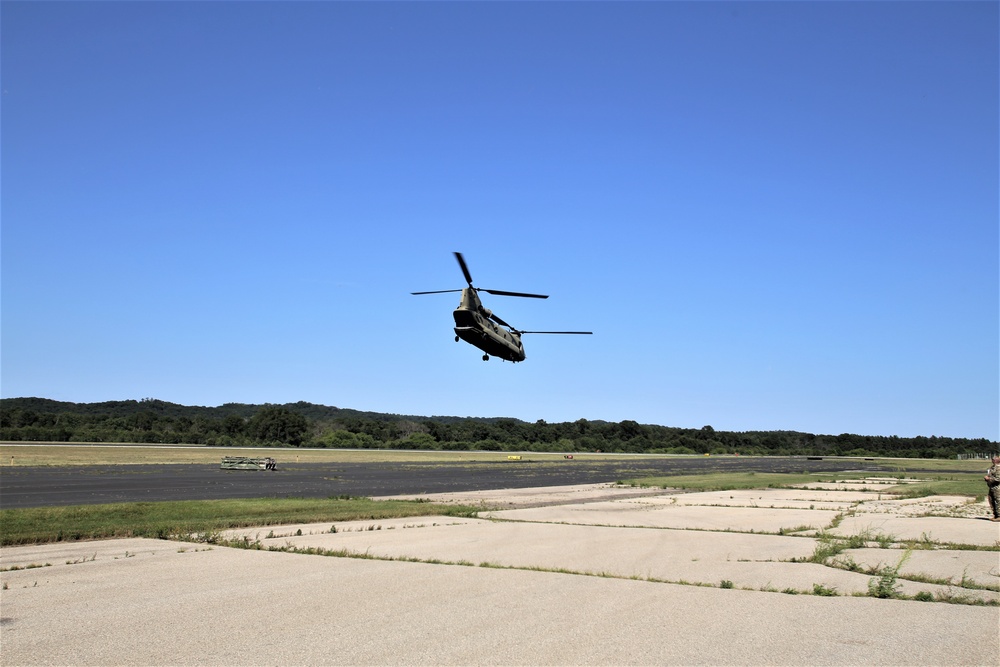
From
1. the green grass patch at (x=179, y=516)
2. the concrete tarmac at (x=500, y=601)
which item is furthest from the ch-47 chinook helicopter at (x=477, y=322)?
the concrete tarmac at (x=500, y=601)

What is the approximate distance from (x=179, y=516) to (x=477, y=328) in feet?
48.5

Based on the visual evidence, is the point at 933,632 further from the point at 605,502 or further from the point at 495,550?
the point at 605,502

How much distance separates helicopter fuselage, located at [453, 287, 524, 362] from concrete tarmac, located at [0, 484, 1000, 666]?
14.0 m

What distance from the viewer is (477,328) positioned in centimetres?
3369

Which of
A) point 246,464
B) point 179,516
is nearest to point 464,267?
point 179,516

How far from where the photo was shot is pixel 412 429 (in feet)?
625

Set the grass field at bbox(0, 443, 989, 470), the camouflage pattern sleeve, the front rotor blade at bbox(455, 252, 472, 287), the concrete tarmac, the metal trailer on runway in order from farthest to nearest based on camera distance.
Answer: the grass field at bbox(0, 443, 989, 470)
the metal trailer on runway
the front rotor blade at bbox(455, 252, 472, 287)
the camouflage pattern sleeve
the concrete tarmac

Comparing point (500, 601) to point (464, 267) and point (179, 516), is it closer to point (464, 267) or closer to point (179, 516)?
point (179, 516)

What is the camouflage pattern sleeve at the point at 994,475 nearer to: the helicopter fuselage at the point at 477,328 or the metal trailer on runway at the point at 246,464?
the helicopter fuselage at the point at 477,328

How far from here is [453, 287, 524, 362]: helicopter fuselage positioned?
33.2 metres

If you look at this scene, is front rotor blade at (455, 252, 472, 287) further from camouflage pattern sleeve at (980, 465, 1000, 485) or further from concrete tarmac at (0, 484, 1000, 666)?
camouflage pattern sleeve at (980, 465, 1000, 485)

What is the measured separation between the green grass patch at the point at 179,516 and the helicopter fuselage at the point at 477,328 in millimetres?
7893

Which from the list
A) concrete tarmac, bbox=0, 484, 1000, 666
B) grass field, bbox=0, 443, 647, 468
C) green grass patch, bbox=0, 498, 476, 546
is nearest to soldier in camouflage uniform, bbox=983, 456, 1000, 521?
concrete tarmac, bbox=0, 484, 1000, 666

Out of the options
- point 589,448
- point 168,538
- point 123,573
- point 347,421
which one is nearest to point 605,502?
point 168,538
